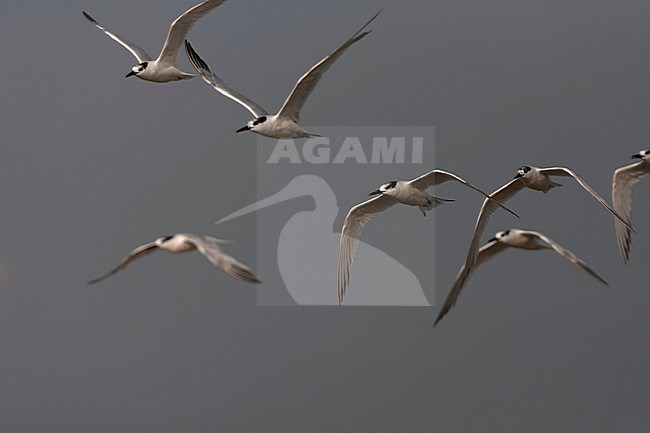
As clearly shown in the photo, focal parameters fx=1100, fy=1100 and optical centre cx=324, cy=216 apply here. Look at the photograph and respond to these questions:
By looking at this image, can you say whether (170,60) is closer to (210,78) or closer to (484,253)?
(210,78)

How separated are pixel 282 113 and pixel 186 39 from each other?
1.45 metres

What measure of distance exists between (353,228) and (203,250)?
14.8 feet

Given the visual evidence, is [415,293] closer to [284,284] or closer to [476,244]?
[284,284]

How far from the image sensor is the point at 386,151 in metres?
15.3

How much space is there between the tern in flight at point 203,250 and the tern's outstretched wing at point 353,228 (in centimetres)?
373

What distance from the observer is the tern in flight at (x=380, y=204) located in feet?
35.6

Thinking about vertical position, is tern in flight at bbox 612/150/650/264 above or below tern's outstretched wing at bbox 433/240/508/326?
above

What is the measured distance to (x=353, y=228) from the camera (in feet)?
40.2

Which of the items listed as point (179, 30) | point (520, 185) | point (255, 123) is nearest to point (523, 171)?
point (520, 185)

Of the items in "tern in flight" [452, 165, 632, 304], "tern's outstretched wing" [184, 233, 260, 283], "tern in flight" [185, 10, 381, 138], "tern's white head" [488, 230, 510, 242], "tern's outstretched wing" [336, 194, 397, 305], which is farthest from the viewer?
"tern's outstretched wing" [336, 194, 397, 305]

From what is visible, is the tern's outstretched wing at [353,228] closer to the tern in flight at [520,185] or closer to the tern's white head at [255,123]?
the tern in flight at [520,185]

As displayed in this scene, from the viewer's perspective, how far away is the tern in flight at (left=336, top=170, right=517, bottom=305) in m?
10.9

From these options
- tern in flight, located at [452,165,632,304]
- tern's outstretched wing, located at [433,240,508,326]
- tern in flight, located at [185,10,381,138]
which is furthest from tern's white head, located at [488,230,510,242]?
tern in flight, located at [185,10,381,138]

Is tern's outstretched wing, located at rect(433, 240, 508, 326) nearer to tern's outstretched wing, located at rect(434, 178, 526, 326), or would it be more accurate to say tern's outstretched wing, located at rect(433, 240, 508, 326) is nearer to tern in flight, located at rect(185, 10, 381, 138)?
tern's outstretched wing, located at rect(434, 178, 526, 326)
